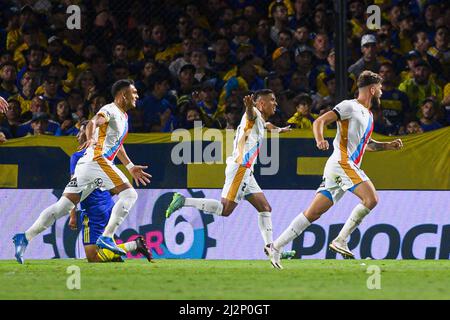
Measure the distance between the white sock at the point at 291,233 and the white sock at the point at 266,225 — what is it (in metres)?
1.71

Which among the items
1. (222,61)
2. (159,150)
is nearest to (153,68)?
(222,61)

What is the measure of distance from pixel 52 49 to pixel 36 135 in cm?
252

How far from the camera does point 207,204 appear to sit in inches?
497

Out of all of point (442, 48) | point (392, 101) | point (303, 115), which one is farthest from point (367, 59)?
point (303, 115)

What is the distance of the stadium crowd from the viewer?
15047mm

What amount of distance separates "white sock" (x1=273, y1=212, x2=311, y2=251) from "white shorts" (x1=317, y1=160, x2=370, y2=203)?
1.88 feet

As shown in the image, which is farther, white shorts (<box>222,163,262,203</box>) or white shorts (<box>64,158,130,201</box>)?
white shorts (<box>222,163,262,203</box>)

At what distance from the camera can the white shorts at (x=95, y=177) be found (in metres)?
12.1

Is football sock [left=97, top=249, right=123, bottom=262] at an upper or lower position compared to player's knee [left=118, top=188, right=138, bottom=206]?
lower

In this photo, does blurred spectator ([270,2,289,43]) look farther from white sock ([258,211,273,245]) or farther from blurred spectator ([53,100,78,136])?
white sock ([258,211,273,245])

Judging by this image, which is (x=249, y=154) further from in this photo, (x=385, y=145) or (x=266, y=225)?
(x=385, y=145)

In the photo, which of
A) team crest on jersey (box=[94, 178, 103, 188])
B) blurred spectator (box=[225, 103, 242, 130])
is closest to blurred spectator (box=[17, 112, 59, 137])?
blurred spectator (box=[225, 103, 242, 130])

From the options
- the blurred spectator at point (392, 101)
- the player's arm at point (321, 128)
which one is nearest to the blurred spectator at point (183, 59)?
the blurred spectator at point (392, 101)

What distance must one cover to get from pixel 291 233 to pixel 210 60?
5.63 metres
